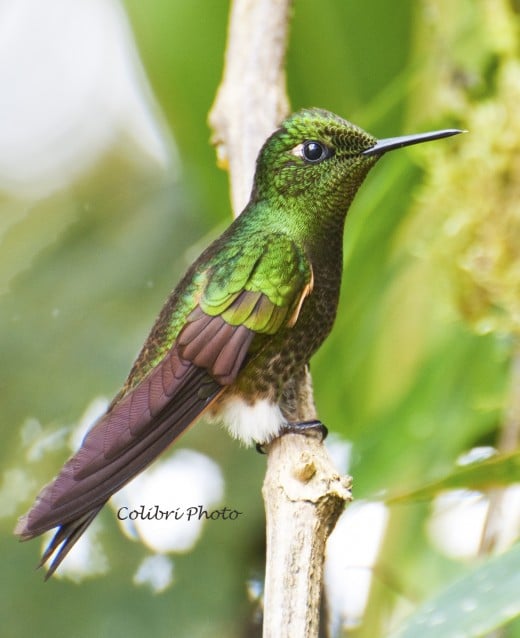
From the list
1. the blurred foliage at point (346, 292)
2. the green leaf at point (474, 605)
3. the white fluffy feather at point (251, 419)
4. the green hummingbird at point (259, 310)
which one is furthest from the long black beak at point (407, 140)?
the green leaf at point (474, 605)

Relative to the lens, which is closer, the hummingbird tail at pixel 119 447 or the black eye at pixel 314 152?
the hummingbird tail at pixel 119 447

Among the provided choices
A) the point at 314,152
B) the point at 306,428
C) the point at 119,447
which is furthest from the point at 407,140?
the point at 119,447

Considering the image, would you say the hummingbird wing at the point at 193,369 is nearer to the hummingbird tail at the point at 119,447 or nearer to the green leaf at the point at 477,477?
the hummingbird tail at the point at 119,447

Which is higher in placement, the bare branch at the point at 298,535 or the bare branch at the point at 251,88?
the bare branch at the point at 251,88

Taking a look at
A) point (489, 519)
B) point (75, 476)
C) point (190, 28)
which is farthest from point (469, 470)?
point (190, 28)

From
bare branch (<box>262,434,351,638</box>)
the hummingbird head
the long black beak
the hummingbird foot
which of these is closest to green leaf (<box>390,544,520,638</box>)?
bare branch (<box>262,434,351,638</box>)

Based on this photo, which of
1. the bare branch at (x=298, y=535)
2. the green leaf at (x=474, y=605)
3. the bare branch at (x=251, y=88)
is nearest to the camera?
the green leaf at (x=474, y=605)

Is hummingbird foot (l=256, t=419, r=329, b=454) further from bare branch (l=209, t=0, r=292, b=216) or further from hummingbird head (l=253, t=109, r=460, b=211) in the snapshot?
bare branch (l=209, t=0, r=292, b=216)
